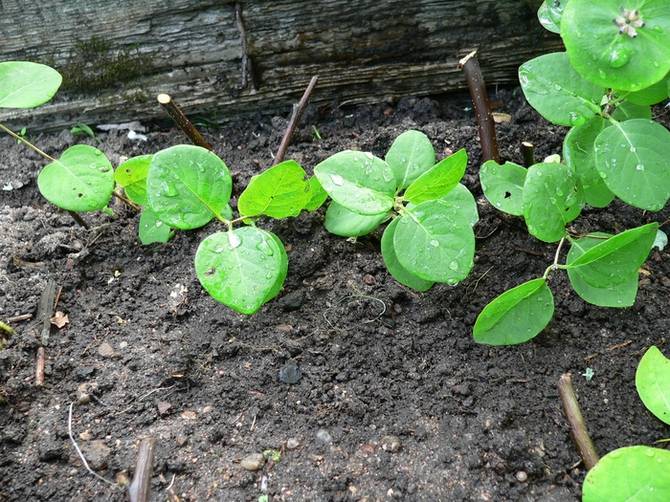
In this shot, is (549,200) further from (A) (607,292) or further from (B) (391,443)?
→ (B) (391,443)

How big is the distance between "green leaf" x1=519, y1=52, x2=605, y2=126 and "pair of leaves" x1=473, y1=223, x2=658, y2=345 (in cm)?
24

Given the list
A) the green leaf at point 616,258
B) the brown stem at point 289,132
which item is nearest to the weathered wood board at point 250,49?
the brown stem at point 289,132

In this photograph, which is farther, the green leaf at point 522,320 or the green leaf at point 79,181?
the green leaf at point 79,181

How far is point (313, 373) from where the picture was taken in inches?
51.3

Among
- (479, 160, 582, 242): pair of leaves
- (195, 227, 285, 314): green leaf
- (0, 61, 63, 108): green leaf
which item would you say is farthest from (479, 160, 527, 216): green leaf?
(0, 61, 63, 108): green leaf

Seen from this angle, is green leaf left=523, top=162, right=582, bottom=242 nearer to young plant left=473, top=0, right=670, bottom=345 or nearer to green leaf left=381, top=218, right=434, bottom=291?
young plant left=473, top=0, right=670, bottom=345

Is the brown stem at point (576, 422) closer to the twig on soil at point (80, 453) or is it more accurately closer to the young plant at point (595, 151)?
the young plant at point (595, 151)

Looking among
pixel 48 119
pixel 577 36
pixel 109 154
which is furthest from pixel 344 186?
pixel 48 119

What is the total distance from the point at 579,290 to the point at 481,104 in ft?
1.55

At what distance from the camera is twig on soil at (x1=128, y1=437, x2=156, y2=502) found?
108cm

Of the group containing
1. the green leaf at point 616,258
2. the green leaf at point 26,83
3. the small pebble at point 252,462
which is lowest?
the small pebble at point 252,462

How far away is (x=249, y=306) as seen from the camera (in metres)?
1.13

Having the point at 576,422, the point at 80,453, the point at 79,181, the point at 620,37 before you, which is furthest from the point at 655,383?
the point at 79,181

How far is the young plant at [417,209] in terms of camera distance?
3.73 feet
